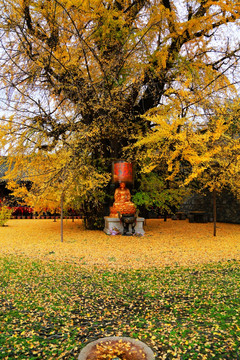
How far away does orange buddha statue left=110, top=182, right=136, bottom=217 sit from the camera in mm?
10281

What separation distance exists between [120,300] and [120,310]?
0.35 meters

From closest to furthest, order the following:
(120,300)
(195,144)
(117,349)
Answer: (117,349) < (120,300) < (195,144)

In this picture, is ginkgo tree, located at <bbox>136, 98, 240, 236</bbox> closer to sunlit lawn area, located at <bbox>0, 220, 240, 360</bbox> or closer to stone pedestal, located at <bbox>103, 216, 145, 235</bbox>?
stone pedestal, located at <bbox>103, 216, 145, 235</bbox>

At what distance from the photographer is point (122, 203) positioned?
410 inches

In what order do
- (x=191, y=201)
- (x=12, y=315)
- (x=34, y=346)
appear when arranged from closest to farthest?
(x=34, y=346) → (x=12, y=315) → (x=191, y=201)

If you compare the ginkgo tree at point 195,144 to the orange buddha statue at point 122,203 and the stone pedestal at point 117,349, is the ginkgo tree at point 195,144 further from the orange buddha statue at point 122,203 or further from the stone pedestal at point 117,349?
the stone pedestal at point 117,349

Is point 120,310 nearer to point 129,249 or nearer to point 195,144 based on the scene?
point 129,249

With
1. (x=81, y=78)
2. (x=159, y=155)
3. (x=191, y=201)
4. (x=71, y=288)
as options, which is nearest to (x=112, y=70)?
(x=81, y=78)

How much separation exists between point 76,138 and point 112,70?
2252 millimetres

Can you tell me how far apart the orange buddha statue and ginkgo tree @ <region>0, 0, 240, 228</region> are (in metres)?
Result: 1.14

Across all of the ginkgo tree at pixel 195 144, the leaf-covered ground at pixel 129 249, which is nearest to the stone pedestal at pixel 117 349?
the leaf-covered ground at pixel 129 249

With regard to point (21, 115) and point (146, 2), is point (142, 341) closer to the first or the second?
point (21, 115)

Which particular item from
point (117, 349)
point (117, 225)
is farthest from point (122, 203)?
point (117, 349)

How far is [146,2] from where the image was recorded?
9.84 m
